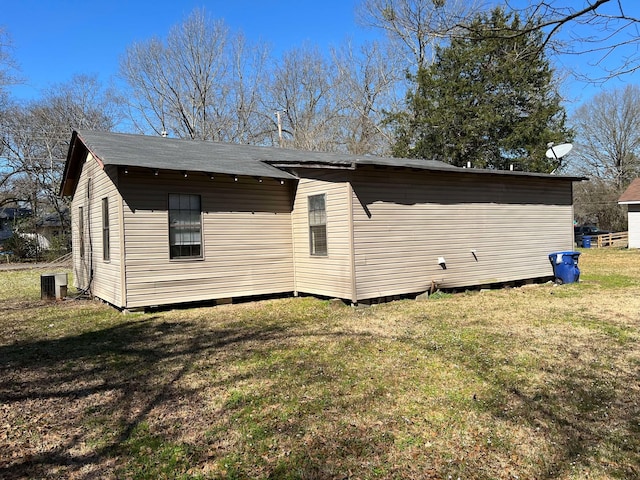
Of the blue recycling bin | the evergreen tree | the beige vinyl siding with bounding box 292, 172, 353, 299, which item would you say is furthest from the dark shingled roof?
the evergreen tree

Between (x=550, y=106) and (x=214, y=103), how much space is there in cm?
1989

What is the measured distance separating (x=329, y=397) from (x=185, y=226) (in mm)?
6007

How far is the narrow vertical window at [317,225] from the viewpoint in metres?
9.66

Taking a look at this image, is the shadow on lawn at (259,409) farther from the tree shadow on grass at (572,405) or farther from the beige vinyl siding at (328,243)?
the beige vinyl siding at (328,243)

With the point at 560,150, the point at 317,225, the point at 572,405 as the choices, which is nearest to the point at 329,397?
the point at 572,405

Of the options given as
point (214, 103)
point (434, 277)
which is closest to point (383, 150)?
point (214, 103)

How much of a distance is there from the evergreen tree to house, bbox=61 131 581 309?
13.2 metres

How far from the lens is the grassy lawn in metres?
3.25

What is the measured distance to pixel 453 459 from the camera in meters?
3.23

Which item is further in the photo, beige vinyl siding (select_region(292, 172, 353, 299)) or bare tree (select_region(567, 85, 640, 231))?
bare tree (select_region(567, 85, 640, 231))

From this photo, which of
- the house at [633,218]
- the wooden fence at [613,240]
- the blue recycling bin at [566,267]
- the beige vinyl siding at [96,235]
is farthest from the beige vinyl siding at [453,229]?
the wooden fence at [613,240]

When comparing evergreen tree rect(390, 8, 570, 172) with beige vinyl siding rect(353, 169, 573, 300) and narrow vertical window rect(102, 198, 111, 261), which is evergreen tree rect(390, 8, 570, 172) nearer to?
beige vinyl siding rect(353, 169, 573, 300)

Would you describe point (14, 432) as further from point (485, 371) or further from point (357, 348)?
point (485, 371)

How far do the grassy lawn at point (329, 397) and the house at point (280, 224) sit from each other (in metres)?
1.46
